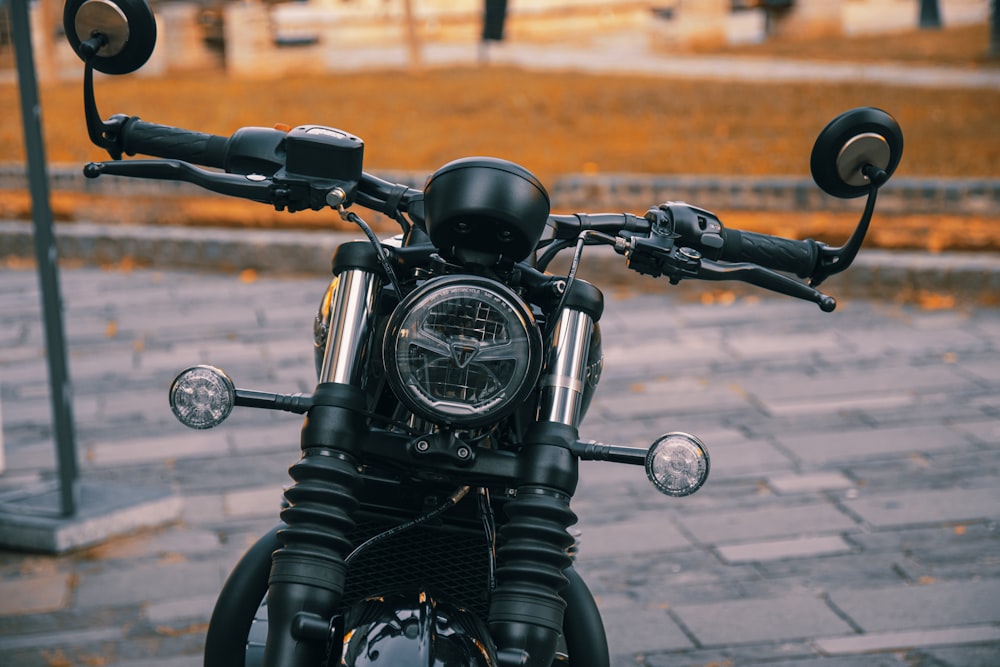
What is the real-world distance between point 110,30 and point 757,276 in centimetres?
115

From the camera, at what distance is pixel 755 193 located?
8352 mm

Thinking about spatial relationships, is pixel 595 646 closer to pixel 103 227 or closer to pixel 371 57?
pixel 103 227

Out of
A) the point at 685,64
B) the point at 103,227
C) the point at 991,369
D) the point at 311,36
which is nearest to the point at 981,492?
the point at 991,369

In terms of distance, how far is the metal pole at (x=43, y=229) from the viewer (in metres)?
3.86

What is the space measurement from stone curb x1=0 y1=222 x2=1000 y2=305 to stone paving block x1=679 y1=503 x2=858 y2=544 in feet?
9.52

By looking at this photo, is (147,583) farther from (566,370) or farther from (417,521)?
(566,370)

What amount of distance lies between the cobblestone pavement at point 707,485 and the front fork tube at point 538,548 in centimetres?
179

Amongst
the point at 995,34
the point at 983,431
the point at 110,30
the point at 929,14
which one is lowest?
the point at 929,14

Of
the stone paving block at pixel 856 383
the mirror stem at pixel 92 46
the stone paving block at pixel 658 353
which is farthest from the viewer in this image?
the stone paving block at pixel 658 353

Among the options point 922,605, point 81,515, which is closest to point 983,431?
point 922,605

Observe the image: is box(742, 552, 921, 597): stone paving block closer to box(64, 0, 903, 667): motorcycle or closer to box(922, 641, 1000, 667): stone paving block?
box(922, 641, 1000, 667): stone paving block

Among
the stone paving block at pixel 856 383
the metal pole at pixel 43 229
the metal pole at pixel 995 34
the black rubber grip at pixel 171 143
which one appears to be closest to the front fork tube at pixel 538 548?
the black rubber grip at pixel 171 143

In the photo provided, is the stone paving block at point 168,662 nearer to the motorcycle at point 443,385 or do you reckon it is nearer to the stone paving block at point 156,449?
the motorcycle at point 443,385

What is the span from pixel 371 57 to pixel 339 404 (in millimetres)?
17546
